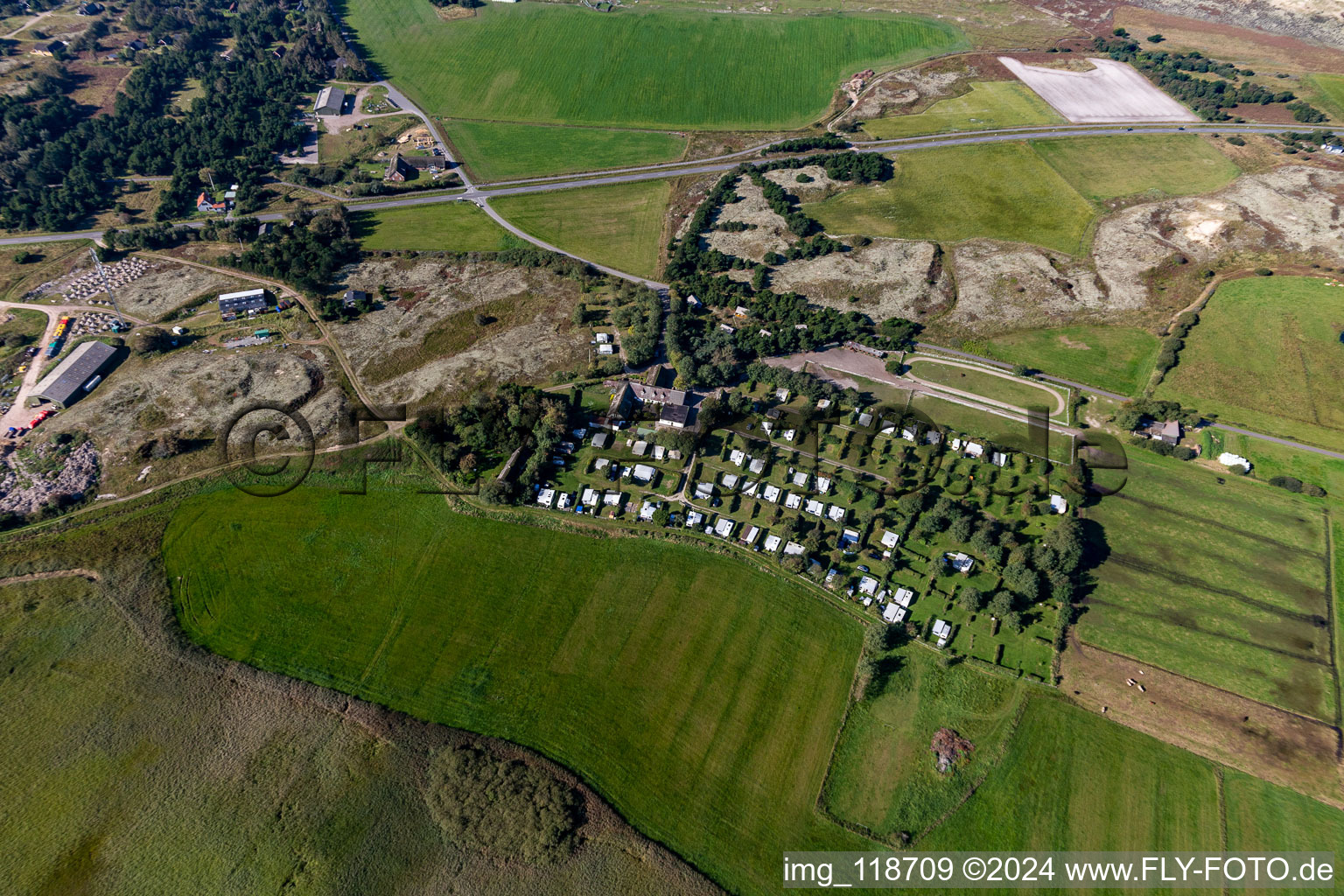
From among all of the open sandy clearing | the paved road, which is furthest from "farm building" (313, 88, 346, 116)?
the open sandy clearing

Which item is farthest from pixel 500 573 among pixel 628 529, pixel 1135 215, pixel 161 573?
pixel 1135 215

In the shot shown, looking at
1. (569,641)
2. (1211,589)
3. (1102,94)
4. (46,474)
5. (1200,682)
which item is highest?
(1102,94)

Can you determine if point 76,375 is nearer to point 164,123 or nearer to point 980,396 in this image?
point 164,123

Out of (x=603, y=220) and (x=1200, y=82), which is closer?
(x=603, y=220)

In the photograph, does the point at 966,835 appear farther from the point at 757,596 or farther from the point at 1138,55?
the point at 1138,55

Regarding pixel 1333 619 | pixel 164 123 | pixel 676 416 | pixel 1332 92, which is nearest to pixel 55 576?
pixel 676 416

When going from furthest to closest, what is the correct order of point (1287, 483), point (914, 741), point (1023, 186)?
point (1023, 186) < point (1287, 483) < point (914, 741)
